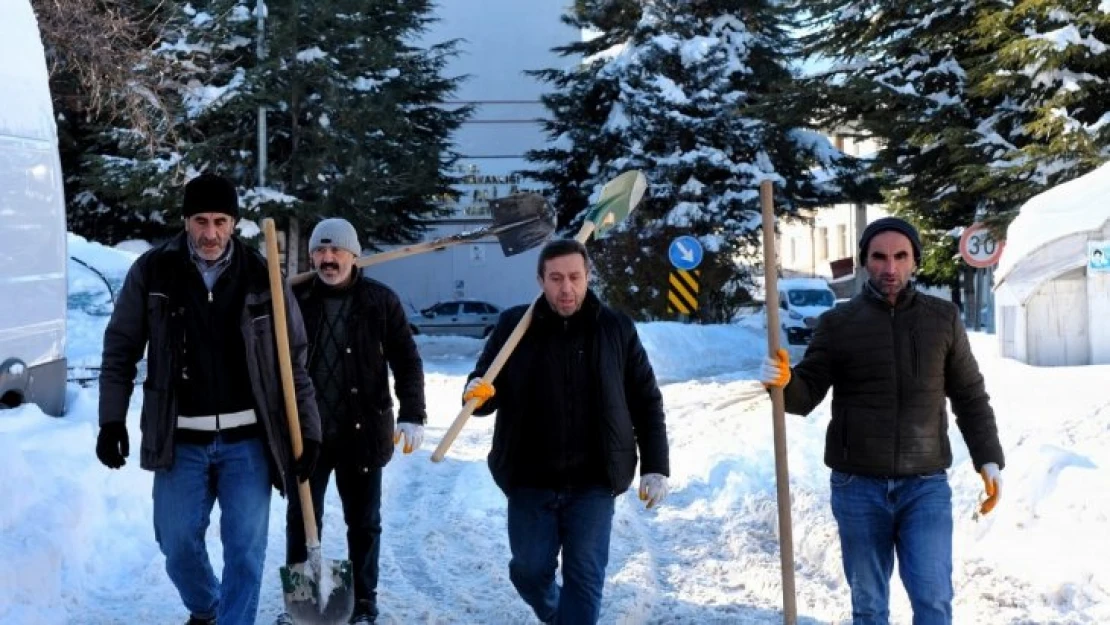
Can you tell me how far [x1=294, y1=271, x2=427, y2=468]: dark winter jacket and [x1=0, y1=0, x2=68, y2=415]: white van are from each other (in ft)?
6.37

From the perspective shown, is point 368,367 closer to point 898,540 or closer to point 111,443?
point 111,443

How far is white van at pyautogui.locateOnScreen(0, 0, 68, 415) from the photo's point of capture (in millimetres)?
7000

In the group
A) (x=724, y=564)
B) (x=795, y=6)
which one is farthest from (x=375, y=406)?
(x=795, y=6)

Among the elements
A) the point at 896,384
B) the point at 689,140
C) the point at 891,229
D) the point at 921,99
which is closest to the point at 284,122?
the point at 689,140

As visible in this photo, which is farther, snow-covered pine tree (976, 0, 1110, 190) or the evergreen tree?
the evergreen tree

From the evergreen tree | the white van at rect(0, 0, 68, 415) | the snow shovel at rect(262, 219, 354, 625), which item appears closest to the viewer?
the snow shovel at rect(262, 219, 354, 625)

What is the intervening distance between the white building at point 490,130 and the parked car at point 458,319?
555 centimetres

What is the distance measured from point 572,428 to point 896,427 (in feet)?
3.81

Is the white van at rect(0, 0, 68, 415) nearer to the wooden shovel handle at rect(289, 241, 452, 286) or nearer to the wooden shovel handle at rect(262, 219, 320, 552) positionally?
the wooden shovel handle at rect(289, 241, 452, 286)

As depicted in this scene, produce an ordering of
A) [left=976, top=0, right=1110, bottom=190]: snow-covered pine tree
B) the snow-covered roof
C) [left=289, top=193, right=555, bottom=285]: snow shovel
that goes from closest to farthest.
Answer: [left=289, top=193, right=555, bottom=285]: snow shovel < the snow-covered roof < [left=976, top=0, right=1110, bottom=190]: snow-covered pine tree

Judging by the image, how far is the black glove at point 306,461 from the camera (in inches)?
201

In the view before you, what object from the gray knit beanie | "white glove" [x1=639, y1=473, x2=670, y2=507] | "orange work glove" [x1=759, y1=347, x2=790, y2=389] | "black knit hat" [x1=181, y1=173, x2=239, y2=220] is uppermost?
"black knit hat" [x1=181, y1=173, x2=239, y2=220]

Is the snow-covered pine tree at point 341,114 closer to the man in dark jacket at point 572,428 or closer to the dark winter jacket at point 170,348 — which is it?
the dark winter jacket at point 170,348

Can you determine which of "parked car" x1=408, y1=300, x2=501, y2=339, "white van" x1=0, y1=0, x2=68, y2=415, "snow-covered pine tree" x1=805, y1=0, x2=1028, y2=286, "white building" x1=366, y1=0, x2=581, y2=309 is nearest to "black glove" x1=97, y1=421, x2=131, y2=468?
"white van" x1=0, y1=0, x2=68, y2=415
